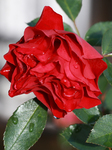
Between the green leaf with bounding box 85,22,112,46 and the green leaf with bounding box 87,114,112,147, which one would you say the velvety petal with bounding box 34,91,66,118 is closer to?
the green leaf with bounding box 87,114,112,147

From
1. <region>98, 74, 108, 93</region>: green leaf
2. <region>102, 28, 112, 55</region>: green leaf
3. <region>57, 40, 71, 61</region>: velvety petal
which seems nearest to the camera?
<region>57, 40, 71, 61</region>: velvety petal

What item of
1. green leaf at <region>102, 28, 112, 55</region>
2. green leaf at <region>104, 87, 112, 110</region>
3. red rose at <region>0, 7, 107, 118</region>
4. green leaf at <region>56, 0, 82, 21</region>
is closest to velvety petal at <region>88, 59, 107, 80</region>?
red rose at <region>0, 7, 107, 118</region>

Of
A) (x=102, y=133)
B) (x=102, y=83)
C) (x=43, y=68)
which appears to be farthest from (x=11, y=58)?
(x=102, y=83)


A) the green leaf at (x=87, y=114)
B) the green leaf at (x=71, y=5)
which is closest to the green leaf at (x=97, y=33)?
the green leaf at (x=71, y=5)

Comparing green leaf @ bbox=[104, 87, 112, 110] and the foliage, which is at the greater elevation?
the foliage

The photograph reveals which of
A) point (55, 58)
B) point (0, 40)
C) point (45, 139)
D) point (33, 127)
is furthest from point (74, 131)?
point (0, 40)

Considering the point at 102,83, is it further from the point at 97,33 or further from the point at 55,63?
the point at 55,63

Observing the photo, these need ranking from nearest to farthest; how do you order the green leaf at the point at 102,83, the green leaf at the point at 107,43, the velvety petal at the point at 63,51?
the velvety petal at the point at 63,51 → the green leaf at the point at 107,43 → the green leaf at the point at 102,83

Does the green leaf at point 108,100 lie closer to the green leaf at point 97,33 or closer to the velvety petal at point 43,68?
the green leaf at point 97,33
